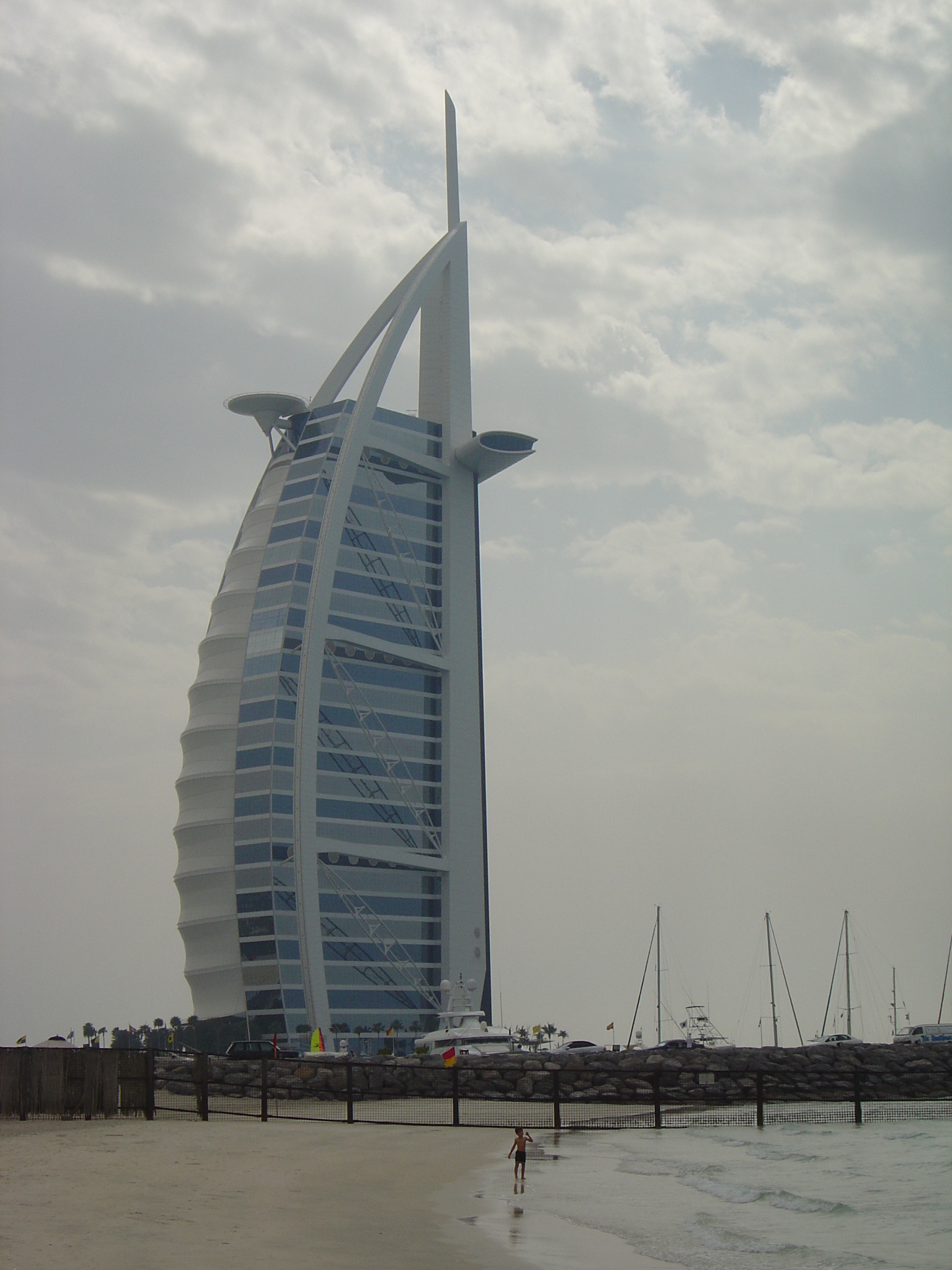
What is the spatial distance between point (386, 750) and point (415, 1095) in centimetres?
5711

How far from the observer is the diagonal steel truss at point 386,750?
9650 centimetres

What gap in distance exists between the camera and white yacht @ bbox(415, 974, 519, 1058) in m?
72.2

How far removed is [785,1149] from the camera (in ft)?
113

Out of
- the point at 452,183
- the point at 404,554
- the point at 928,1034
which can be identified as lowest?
the point at 928,1034

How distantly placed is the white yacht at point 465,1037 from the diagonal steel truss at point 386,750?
12.1 meters

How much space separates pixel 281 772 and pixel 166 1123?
211 feet

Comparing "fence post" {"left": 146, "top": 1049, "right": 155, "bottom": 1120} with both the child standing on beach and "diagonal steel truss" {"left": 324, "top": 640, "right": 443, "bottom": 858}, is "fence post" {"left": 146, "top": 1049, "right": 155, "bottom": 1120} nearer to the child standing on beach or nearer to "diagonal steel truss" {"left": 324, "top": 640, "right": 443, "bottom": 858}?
the child standing on beach

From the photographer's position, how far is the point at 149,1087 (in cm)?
2900

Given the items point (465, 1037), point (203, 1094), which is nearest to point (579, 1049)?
point (465, 1037)

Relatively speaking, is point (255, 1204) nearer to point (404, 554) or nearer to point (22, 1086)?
point (22, 1086)

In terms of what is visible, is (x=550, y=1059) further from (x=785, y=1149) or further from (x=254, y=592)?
(x=254, y=592)

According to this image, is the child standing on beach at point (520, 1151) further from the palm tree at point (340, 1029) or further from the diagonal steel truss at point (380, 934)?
the diagonal steel truss at point (380, 934)

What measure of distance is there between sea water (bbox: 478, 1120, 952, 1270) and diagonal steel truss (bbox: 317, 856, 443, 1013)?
56.4 meters

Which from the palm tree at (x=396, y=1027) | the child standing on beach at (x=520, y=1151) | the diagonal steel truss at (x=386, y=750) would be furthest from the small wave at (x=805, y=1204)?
the diagonal steel truss at (x=386, y=750)
